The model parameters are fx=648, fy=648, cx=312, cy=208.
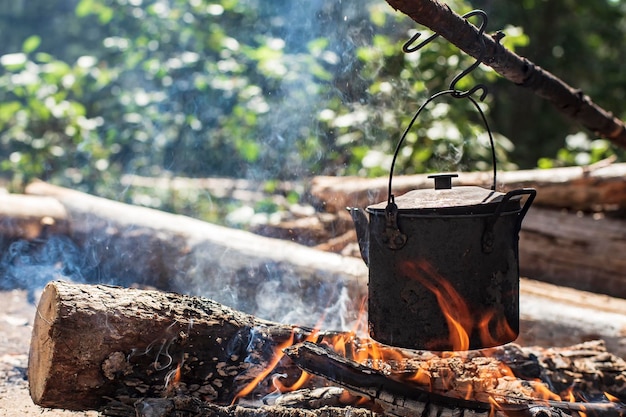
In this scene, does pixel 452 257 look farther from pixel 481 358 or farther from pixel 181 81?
pixel 181 81

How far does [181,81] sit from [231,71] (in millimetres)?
895

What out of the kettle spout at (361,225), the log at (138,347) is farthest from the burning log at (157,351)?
the kettle spout at (361,225)

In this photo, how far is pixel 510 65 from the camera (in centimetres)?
316

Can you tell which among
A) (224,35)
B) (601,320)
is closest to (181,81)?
(224,35)

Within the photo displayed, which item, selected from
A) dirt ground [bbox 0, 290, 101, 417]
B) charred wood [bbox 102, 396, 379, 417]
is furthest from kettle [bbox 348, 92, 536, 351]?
dirt ground [bbox 0, 290, 101, 417]

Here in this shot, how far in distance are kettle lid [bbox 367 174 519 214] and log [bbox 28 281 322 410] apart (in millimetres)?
841

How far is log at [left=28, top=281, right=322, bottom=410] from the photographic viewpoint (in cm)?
256

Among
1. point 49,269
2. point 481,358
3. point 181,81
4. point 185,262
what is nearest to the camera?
point 481,358

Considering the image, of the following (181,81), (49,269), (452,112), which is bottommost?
(49,269)

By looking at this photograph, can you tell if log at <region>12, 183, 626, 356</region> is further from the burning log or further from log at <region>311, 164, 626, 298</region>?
the burning log

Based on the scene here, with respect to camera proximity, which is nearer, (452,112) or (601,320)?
(601,320)

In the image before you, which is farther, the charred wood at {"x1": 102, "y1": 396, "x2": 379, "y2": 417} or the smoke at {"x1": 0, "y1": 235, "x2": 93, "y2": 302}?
the smoke at {"x1": 0, "y1": 235, "x2": 93, "y2": 302}

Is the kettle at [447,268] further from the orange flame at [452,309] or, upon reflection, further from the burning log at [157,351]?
the burning log at [157,351]

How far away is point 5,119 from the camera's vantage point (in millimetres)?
8336
